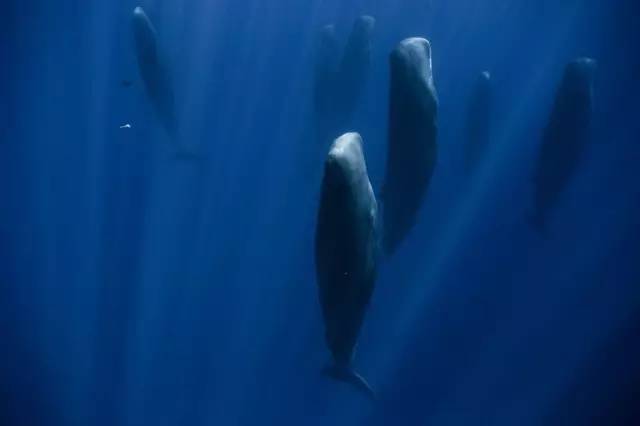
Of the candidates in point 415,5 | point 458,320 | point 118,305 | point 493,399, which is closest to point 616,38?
point 415,5

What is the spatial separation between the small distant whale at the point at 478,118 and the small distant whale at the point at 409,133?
2.89 meters

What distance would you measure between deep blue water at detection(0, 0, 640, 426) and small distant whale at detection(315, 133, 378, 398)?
4.52 m

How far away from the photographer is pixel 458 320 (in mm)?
8742

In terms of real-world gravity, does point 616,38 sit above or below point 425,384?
above

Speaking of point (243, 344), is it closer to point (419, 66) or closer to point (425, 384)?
point (425, 384)

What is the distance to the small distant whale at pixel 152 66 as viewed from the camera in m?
6.67

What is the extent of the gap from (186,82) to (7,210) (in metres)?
6.51

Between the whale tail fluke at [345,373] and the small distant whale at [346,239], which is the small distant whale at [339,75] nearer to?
the whale tail fluke at [345,373]

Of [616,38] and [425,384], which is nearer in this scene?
[425,384]

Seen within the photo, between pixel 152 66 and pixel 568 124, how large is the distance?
16.5ft

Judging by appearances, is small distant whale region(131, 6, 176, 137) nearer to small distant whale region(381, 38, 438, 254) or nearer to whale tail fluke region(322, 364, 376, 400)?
small distant whale region(381, 38, 438, 254)

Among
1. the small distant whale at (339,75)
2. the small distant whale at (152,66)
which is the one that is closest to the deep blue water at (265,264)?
the small distant whale at (339,75)

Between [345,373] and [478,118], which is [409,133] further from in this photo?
[478,118]

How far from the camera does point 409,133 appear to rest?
13.4ft
